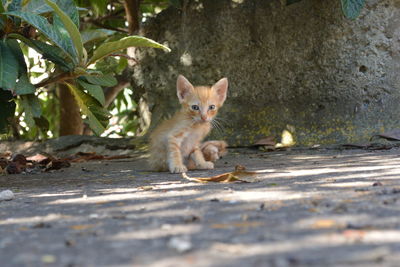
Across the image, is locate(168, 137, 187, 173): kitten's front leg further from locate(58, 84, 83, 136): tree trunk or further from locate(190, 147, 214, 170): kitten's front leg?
locate(58, 84, 83, 136): tree trunk

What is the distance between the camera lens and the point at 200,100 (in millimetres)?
5012

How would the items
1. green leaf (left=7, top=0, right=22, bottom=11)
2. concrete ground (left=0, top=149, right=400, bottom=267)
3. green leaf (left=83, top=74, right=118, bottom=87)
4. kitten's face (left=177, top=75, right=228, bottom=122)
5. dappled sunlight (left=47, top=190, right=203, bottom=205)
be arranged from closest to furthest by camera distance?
concrete ground (left=0, top=149, right=400, bottom=267) < dappled sunlight (left=47, top=190, right=203, bottom=205) < green leaf (left=7, top=0, right=22, bottom=11) < green leaf (left=83, top=74, right=118, bottom=87) < kitten's face (left=177, top=75, right=228, bottom=122)

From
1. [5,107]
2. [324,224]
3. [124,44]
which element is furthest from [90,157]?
[324,224]

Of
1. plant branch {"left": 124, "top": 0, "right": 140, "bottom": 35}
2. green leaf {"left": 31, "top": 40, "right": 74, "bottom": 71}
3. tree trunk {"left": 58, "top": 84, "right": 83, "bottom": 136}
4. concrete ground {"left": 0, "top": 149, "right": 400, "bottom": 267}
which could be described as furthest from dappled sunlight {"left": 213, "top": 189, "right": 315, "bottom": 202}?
tree trunk {"left": 58, "top": 84, "right": 83, "bottom": 136}

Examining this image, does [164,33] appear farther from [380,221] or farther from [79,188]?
[380,221]

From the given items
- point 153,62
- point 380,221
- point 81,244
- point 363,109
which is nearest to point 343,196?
point 380,221

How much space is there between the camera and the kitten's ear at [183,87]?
5168 mm

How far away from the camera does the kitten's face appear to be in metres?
4.97

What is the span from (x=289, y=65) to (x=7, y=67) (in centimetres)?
386

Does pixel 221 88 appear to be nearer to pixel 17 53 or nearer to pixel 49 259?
pixel 17 53

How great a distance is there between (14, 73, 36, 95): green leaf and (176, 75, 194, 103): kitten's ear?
1.60m

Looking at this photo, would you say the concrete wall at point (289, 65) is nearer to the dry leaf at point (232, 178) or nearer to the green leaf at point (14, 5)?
the dry leaf at point (232, 178)

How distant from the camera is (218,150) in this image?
18.5ft

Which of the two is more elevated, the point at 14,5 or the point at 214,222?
the point at 14,5
